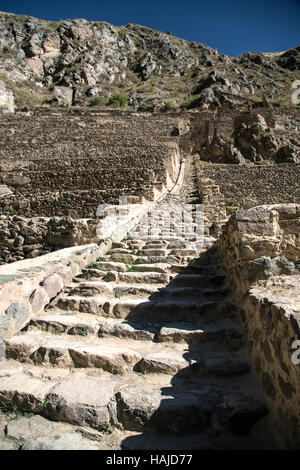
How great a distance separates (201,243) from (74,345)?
323cm

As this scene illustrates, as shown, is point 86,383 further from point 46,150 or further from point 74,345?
point 46,150

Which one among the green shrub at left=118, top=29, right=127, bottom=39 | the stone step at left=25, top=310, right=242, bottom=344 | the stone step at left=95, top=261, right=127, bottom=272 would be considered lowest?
the stone step at left=25, top=310, right=242, bottom=344

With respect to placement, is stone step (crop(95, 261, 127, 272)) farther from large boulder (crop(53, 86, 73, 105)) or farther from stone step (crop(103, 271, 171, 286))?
large boulder (crop(53, 86, 73, 105))

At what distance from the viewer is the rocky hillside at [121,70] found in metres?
34.7

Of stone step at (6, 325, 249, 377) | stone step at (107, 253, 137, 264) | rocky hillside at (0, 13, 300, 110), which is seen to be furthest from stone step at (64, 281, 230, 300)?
rocky hillside at (0, 13, 300, 110)

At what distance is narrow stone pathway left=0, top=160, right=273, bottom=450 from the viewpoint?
192 cm

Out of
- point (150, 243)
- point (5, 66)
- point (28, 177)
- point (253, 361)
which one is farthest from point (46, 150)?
point (5, 66)

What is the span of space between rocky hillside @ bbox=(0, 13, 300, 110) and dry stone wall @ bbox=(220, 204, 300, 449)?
28.0 m

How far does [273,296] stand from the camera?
2.23 m

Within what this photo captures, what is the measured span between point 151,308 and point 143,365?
0.87 meters

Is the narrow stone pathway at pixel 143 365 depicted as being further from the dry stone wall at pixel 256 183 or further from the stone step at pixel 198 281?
the dry stone wall at pixel 256 183

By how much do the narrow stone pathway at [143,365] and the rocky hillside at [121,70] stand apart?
93.4 feet

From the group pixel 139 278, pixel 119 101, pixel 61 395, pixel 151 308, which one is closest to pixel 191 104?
pixel 119 101

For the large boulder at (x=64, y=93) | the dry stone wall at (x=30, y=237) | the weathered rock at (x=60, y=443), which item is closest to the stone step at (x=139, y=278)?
the weathered rock at (x=60, y=443)
